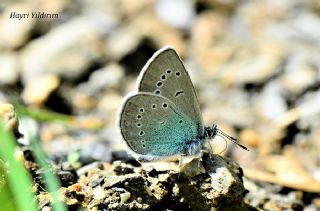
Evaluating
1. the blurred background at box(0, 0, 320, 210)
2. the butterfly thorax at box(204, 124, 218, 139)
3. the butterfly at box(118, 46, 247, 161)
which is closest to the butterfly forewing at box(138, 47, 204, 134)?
the butterfly at box(118, 46, 247, 161)

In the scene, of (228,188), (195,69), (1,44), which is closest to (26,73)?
(1,44)

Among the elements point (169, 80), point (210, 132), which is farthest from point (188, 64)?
point (169, 80)

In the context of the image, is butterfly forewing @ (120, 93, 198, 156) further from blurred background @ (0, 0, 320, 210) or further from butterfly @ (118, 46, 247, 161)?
blurred background @ (0, 0, 320, 210)

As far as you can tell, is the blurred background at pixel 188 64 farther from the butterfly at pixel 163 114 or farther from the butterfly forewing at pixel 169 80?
the butterfly forewing at pixel 169 80

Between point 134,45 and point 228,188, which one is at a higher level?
point 134,45

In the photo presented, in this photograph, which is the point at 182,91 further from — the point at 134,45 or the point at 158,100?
the point at 134,45
